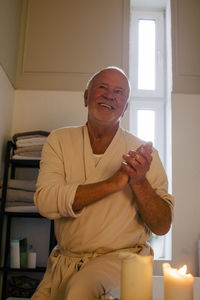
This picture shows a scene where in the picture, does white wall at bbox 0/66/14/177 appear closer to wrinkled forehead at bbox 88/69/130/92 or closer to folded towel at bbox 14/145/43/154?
folded towel at bbox 14/145/43/154

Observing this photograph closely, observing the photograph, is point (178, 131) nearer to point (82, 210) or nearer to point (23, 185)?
point (23, 185)

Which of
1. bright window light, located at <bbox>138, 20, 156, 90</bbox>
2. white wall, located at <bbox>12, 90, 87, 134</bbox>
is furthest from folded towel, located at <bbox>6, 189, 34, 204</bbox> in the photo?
bright window light, located at <bbox>138, 20, 156, 90</bbox>

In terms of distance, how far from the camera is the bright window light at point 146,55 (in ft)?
8.95

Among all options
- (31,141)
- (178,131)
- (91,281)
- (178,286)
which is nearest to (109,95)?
(91,281)

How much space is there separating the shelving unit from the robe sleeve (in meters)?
0.95

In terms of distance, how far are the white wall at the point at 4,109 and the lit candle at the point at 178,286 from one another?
1.81 meters

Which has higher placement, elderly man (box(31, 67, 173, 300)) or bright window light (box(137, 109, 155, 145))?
bright window light (box(137, 109, 155, 145))

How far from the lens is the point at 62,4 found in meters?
2.67

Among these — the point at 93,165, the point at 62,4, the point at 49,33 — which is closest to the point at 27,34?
the point at 49,33

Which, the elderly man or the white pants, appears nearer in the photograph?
the white pants

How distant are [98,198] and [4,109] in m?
1.44

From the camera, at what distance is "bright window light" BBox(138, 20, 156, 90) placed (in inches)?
107

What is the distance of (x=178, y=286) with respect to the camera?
1.90ft

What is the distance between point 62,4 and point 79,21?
229 millimetres
